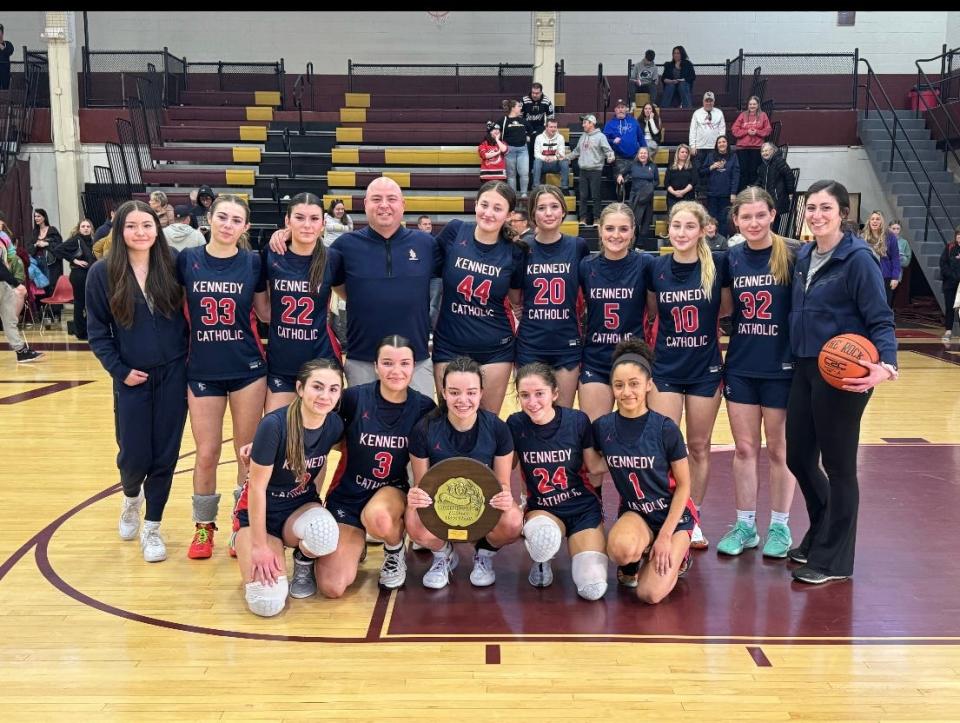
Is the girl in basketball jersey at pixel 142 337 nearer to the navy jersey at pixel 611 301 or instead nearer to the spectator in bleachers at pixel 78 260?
the navy jersey at pixel 611 301

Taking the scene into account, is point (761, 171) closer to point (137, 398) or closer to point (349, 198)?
A: point (349, 198)

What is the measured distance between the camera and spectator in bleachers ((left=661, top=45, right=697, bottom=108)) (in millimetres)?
15336

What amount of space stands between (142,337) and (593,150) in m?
9.58

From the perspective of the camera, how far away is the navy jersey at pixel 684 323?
4246 mm

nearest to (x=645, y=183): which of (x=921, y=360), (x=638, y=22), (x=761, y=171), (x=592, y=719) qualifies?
(x=761, y=171)

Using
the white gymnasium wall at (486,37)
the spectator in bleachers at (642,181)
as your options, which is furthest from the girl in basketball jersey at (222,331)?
the white gymnasium wall at (486,37)

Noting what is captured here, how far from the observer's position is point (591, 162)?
1287 centimetres

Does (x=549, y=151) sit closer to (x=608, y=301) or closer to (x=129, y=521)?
(x=608, y=301)

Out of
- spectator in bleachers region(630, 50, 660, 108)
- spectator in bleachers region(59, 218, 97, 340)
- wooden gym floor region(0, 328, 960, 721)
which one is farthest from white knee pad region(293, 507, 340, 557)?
spectator in bleachers region(630, 50, 660, 108)

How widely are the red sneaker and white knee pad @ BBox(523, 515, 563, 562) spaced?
5.22 feet

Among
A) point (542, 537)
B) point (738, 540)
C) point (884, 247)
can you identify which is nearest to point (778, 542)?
point (738, 540)

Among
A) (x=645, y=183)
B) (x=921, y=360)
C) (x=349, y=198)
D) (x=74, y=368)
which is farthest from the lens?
(x=349, y=198)

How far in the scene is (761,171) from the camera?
1294 cm

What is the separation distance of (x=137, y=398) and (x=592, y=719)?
2.54 meters
